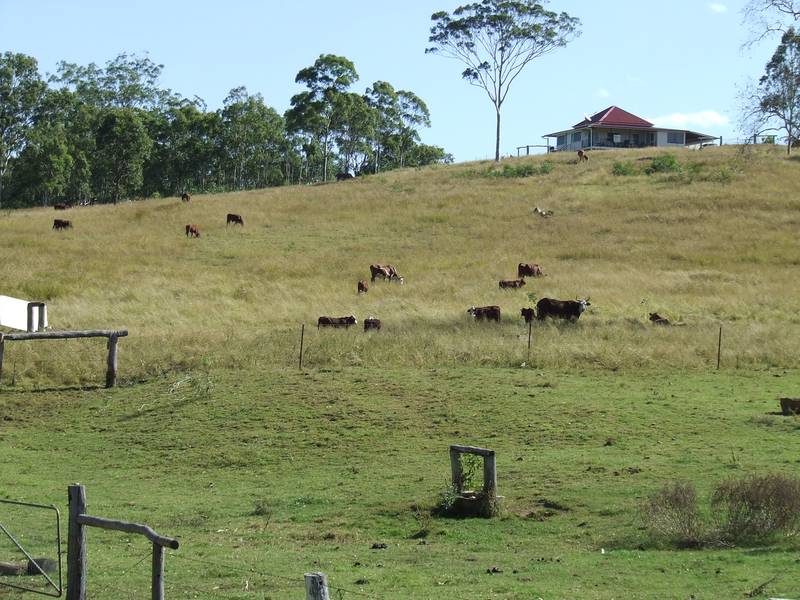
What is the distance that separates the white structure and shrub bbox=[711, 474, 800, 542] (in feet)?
68.0

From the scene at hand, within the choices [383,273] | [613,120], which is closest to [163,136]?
[613,120]

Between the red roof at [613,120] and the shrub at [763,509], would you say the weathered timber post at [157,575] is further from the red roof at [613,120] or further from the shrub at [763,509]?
the red roof at [613,120]

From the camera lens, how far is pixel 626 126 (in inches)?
4104

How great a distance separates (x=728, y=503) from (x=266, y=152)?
3971 inches

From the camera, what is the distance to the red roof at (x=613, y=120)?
103375 mm

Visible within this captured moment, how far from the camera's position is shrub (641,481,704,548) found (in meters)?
12.6

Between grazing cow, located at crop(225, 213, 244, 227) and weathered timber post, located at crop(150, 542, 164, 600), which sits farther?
grazing cow, located at crop(225, 213, 244, 227)

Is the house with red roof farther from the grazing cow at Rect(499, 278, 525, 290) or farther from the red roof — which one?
the grazing cow at Rect(499, 278, 525, 290)

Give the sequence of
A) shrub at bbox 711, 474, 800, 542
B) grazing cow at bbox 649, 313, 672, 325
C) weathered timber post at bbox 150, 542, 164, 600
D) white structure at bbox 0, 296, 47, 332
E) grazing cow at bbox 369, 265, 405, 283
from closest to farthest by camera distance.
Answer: weathered timber post at bbox 150, 542, 164, 600, shrub at bbox 711, 474, 800, 542, white structure at bbox 0, 296, 47, 332, grazing cow at bbox 649, 313, 672, 325, grazing cow at bbox 369, 265, 405, 283

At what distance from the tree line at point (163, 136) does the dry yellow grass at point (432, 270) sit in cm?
2585

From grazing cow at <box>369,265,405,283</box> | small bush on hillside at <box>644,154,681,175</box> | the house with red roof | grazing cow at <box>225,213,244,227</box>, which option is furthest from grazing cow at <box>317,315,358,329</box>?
the house with red roof

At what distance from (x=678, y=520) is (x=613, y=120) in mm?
95916

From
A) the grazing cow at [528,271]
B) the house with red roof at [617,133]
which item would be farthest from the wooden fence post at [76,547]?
the house with red roof at [617,133]

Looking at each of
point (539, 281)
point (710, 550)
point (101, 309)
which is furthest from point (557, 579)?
point (539, 281)
